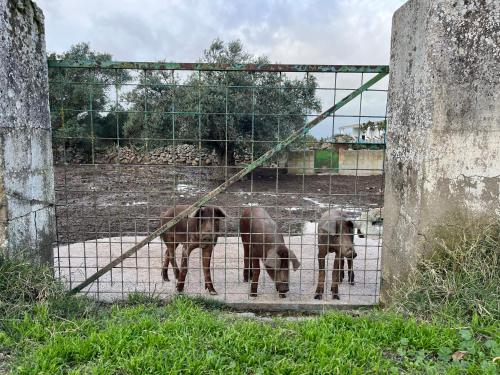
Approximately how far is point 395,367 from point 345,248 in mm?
2843

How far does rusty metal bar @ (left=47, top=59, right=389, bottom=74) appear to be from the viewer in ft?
13.8

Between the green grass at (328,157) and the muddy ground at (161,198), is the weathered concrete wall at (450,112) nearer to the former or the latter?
the green grass at (328,157)

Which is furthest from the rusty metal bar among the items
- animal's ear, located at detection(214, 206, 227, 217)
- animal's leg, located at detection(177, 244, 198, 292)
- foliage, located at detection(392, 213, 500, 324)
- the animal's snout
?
animal's leg, located at detection(177, 244, 198, 292)

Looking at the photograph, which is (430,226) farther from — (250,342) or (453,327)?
(250,342)

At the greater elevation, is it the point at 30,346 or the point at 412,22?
the point at 412,22

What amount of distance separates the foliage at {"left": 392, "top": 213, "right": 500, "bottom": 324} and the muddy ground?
1.80 meters

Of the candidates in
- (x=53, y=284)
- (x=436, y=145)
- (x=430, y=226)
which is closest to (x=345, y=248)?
(x=430, y=226)

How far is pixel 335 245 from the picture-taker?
534 cm

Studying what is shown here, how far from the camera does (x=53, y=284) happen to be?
3.64 meters

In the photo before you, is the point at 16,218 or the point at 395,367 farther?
the point at 16,218

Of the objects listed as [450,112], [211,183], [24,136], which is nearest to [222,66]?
[24,136]

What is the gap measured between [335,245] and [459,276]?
1992 mm

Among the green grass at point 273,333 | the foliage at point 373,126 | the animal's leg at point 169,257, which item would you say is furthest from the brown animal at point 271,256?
the foliage at point 373,126

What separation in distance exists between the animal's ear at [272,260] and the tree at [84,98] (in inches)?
104
